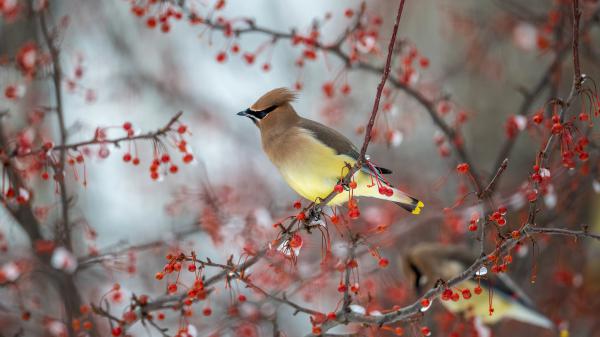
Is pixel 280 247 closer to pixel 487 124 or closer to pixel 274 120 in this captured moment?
pixel 274 120

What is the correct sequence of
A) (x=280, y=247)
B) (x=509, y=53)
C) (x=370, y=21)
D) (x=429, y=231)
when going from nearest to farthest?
1. (x=280, y=247)
2. (x=370, y=21)
3. (x=429, y=231)
4. (x=509, y=53)

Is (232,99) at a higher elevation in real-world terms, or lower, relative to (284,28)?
lower

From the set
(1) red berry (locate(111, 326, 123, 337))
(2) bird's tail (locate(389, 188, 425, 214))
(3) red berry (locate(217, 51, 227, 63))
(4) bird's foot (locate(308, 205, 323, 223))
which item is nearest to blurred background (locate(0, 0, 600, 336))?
(3) red berry (locate(217, 51, 227, 63))

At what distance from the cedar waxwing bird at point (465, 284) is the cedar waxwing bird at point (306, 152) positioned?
4.63 feet

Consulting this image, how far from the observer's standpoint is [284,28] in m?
8.55

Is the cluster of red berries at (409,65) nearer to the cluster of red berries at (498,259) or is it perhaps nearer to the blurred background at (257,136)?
the blurred background at (257,136)

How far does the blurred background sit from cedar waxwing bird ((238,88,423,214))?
0.95 ft

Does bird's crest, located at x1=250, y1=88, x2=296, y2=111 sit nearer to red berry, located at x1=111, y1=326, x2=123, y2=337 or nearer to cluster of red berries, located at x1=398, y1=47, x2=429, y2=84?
cluster of red berries, located at x1=398, y1=47, x2=429, y2=84

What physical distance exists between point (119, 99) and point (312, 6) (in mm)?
3434

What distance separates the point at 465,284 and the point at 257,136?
4.04 metres

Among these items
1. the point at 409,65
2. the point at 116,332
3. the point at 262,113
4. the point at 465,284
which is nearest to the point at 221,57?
the point at 262,113

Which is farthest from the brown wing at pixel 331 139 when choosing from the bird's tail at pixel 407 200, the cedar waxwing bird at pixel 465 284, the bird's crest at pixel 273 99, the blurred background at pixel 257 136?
the cedar waxwing bird at pixel 465 284

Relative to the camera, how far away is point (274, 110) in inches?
137

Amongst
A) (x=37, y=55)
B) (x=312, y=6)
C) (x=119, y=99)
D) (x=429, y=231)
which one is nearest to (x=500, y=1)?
(x=429, y=231)
